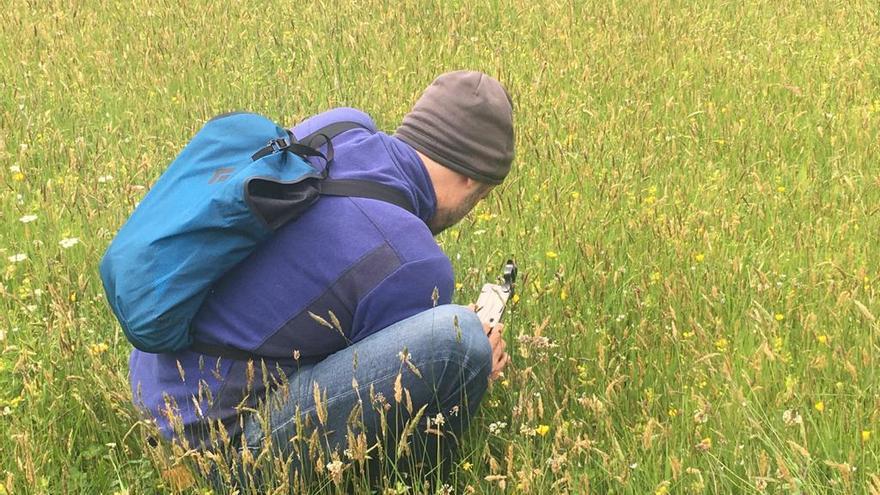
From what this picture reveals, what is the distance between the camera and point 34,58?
619cm

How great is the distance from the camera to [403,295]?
2.47 meters

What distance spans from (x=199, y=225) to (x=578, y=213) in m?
1.96

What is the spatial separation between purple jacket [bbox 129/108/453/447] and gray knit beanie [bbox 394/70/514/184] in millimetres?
309

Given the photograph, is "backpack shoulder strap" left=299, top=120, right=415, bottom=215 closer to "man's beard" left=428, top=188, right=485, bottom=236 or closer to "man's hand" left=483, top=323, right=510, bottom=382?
"man's beard" left=428, top=188, right=485, bottom=236

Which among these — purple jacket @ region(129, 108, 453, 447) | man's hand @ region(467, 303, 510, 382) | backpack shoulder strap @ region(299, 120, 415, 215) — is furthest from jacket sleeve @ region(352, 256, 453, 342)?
man's hand @ region(467, 303, 510, 382)

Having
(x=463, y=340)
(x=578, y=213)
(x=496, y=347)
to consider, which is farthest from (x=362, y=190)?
(x=578, y=213)

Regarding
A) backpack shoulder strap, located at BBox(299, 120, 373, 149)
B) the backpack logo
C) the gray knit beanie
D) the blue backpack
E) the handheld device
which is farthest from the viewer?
the handheld device

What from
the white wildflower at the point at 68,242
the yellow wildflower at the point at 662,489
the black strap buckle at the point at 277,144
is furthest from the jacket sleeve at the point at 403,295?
the white wildflower at the point at 68,242

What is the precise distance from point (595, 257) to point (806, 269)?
69cm

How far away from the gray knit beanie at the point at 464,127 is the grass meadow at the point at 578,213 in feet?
1.23

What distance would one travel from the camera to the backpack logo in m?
2.41

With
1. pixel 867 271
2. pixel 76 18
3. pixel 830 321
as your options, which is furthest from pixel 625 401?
pixel 76 18

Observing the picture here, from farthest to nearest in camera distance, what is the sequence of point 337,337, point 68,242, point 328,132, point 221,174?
point 68,242, point 328,132, point 337,337, point 221,174

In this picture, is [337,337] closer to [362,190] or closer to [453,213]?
[362,190]
